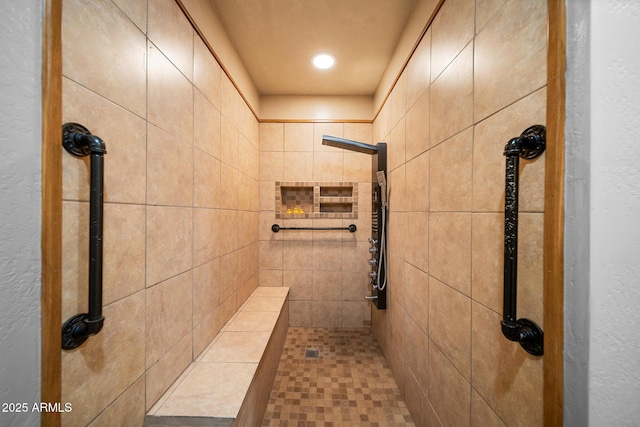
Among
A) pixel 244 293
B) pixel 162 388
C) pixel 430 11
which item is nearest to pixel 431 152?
pixel 430 11

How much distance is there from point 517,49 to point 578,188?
1.42 ft

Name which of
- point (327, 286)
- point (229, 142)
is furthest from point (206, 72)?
point (327, 286)

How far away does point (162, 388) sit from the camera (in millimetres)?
964

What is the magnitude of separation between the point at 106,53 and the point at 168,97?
0.30 meters

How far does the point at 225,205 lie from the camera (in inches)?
63.8

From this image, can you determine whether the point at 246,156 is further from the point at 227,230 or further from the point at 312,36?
the point at 312,36

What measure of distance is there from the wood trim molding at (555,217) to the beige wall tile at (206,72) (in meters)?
1.36

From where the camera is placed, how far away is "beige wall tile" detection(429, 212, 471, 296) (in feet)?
2.87

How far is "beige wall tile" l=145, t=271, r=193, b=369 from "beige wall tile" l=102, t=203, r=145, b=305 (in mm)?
109

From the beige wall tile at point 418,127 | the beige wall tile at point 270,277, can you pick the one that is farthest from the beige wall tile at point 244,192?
the beige wall tile at point 418,127

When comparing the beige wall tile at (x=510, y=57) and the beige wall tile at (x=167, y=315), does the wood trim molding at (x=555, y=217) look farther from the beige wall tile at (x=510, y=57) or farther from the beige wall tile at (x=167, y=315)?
the beige wall tile at (x=167, y=315)

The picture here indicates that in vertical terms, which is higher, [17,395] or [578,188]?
[578,188]

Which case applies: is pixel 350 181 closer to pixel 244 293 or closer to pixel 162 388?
pixel 244 293

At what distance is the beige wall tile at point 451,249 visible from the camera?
875 mm
